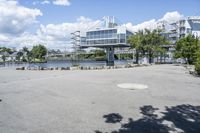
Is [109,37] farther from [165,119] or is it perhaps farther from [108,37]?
[165,119]

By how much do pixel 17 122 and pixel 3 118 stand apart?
60 cm

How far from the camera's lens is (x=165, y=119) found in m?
7.37

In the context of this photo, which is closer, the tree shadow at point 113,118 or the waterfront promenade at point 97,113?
the waterfront promenade at point 97,113

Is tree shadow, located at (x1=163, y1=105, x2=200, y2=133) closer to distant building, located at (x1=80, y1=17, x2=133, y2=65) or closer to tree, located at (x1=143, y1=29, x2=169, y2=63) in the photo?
tree, located at (x1=143, y1=29, x2=169, y2=63)

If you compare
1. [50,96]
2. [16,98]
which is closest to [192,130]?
[50,96]

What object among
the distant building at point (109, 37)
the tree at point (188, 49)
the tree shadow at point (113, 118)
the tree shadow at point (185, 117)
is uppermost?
the distant building at point (109, 37)

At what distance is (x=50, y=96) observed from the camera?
1075cm

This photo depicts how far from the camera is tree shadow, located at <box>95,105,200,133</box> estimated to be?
6.38m

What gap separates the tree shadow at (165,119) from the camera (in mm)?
6375

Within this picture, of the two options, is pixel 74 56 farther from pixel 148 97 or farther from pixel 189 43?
pixel 148 97

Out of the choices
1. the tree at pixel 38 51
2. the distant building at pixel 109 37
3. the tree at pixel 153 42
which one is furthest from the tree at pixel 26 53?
the tree at pixel 153 42

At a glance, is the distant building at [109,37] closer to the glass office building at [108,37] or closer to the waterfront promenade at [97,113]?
the glass office building at [108,37]

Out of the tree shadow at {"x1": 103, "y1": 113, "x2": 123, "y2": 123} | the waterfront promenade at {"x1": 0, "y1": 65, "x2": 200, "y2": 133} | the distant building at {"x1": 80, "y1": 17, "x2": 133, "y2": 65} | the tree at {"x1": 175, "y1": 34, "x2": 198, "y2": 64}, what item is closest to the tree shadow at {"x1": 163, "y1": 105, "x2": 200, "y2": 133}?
the waterfront promenade at {"x1": 0, "y1": 65, "x2": 200, "y2": 133}

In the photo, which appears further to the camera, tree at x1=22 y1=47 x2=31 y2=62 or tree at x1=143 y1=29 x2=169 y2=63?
tree at x1=22 y1=47 x2=31 y2=62
